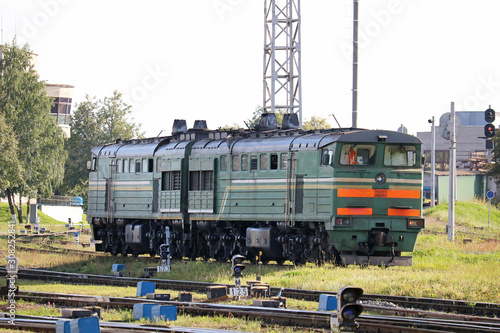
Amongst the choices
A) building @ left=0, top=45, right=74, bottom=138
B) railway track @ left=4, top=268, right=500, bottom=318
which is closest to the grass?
railway track @ left=4, top=268, right=500, bottom=318

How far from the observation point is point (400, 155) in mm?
24219

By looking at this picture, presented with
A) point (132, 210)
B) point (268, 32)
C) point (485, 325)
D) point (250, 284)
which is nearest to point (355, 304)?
point (485, 325)

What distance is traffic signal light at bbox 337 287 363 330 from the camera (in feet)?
31.3

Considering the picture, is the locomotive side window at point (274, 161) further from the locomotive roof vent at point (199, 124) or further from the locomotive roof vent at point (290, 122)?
the locomotive roof vent at point (199, 124)

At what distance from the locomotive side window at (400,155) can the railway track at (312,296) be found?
651 cm

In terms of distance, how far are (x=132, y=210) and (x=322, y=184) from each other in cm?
1056

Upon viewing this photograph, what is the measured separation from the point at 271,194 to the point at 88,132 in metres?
59.9

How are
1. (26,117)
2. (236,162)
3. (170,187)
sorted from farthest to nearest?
1. (26,117)
2. (170,187)
3. (236,162)

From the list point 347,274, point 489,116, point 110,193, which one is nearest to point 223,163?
point 110,193

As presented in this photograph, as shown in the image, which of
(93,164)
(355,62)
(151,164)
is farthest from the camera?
(93,164)

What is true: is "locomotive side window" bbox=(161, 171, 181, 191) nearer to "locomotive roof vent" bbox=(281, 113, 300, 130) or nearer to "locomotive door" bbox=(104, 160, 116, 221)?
"locomotive door" bbox=(104, 160, 116, 221)

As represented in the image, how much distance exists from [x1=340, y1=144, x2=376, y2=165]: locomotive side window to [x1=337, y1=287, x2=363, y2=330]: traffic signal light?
46.0 ft

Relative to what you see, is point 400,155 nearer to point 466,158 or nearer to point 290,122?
point 290,122

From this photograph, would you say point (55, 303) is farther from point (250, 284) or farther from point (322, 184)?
point (322, 184)
